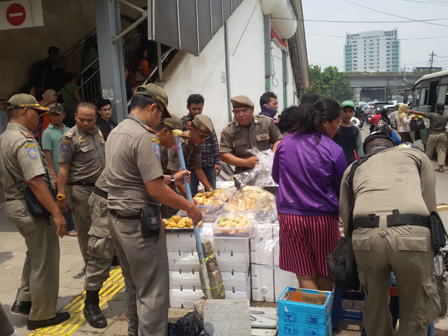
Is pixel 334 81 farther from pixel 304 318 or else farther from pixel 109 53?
pixel 304 318

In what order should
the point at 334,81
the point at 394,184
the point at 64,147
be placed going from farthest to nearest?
1. the point at 334,81
2. the point at 64,147
3. the point at 394,184

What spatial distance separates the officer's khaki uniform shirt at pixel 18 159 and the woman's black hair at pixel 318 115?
225 cm

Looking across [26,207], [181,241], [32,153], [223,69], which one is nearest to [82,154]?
[32,153]

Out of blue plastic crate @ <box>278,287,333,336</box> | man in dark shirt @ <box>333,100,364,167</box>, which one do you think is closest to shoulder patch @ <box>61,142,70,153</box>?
blue plastic crate @ <box>278,287,333,336</box>

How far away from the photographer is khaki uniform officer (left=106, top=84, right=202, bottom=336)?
2707 millimetres

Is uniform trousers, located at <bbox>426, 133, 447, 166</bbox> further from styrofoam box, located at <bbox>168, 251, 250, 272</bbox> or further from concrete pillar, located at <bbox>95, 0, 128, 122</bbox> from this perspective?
styrofoam box, located at <bbox>168, 251, 250, 272</bbox>

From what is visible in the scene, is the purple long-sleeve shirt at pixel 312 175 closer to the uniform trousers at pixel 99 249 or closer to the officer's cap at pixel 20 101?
the uniform trousers at pixel 99 249

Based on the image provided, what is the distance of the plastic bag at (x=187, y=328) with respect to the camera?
3.05 m

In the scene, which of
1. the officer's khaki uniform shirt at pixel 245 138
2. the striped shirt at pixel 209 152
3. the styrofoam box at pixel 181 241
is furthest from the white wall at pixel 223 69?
the styrofoam box at pixel 181 241

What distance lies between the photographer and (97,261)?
146 inches

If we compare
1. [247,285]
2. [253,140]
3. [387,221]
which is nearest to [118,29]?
[253,140]

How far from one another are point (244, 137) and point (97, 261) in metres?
2.46

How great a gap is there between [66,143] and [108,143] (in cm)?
Result: 135

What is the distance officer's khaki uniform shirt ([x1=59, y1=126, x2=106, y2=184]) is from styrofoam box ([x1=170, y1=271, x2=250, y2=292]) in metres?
1.38
